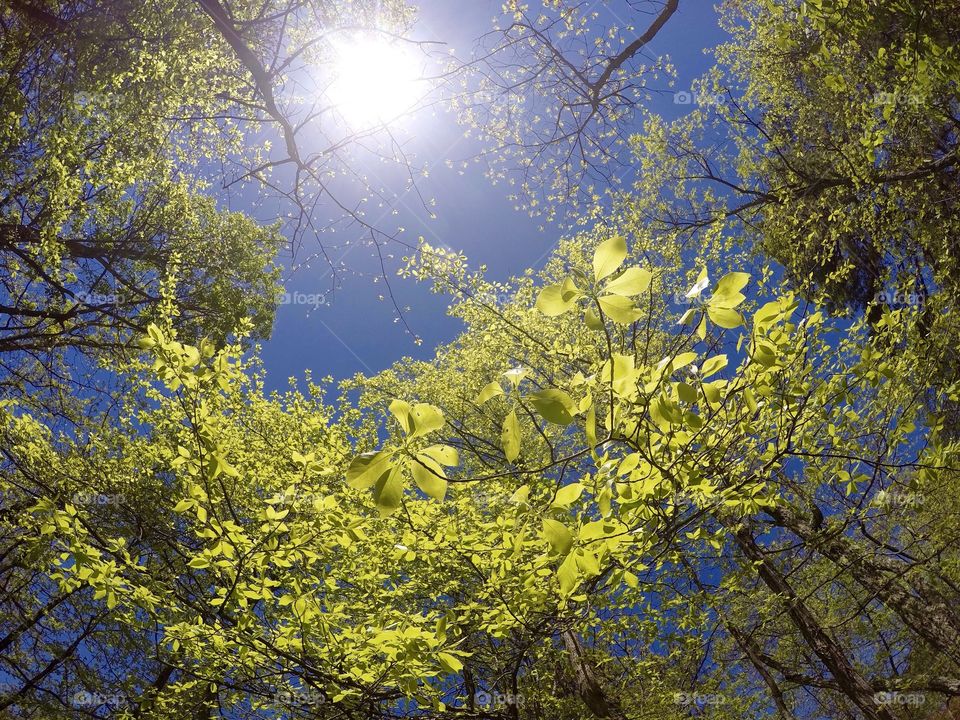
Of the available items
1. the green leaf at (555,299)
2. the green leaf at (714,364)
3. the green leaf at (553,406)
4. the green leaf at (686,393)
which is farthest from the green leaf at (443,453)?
the green leaf at (714,364)

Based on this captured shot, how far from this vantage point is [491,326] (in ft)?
23.4

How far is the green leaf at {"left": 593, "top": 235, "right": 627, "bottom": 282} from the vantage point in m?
0.91

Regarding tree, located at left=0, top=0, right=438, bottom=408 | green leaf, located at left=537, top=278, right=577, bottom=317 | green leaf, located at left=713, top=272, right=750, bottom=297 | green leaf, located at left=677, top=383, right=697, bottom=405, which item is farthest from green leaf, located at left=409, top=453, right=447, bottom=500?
tree, located at left=0, top=0, right=438, bottom=408

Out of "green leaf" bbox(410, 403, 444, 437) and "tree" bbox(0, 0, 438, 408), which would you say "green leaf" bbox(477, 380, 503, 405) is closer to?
"green leaf" bbox(410, 403, 444, 437)

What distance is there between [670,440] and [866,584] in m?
5.81

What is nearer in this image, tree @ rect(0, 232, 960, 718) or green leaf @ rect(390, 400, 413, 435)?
green leaf @ rect(390, 400, 413, 435)

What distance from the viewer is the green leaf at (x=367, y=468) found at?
2.85 ft

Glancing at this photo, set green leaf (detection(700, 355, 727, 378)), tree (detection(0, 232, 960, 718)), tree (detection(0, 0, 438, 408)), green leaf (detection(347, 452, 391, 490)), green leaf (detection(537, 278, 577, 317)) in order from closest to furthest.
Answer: green leaf (detection(347, 452, 391, 490)) → green leaf (detection(537, 278, 577, 317)) → green leaf (detection(700, 355, 727, 378)) → tree (detection(0, 232, 960, 718)) → tree (detection(0, 0, 438, 408))

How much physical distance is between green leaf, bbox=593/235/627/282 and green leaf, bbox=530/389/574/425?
20 centimetres

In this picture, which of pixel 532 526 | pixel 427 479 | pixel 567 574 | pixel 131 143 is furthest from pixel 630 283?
pixel 131 143

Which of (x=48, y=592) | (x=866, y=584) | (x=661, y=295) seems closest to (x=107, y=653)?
(x=48, y=592)

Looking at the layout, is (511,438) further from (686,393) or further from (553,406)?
(686,393)

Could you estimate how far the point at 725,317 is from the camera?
105 cm

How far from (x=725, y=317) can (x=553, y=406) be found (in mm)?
354
